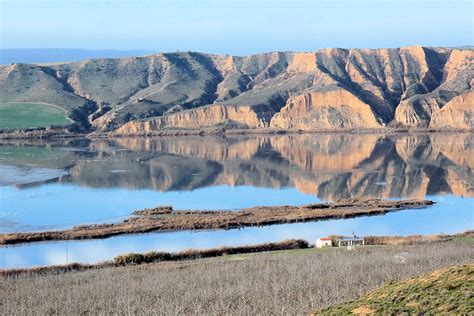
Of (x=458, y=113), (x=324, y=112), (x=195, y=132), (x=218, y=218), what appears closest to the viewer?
(x=218, y=218)

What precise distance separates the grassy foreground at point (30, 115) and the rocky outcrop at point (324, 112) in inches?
1499

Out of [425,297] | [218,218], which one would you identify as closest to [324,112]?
[218,218]

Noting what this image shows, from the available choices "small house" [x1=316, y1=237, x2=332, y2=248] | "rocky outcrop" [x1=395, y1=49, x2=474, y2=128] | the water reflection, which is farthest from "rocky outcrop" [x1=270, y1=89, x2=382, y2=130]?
"small house" [x1=316, y1=237, x2=332, y2=248]

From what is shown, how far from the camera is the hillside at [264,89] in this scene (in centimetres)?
12838

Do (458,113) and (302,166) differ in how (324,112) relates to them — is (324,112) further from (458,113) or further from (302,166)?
(302,166)

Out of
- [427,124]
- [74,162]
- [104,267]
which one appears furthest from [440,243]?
[427,124]

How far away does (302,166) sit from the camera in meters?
70.9

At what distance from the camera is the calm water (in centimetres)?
3853

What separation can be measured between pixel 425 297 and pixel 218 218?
31601mm

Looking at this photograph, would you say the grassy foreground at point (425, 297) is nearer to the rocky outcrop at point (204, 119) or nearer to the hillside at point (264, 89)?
the hillside at point (264, 89)

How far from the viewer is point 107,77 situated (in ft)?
556

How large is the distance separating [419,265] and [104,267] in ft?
40.1

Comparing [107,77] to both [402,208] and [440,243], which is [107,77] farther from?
[440,243]

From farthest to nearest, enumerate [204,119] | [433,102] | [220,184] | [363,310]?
1. [204,119]
2. [433,102]
3. [220,184]
4. [363,310]
